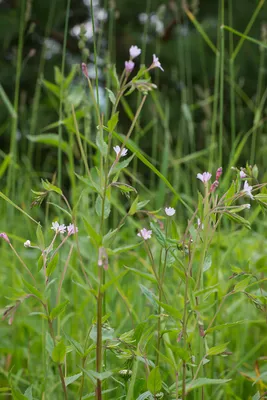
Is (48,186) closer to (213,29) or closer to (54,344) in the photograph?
(54,344)

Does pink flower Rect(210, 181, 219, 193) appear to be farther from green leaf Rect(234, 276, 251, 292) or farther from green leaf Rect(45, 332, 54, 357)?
green leaf Rect(45, 332, 54, 357)

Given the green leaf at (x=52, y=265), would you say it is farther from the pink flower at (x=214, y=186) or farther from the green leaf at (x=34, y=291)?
the pink flower at (x=214, y=186)

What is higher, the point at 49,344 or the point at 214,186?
the point at 214,186

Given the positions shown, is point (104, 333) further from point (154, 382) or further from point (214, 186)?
point (214, 186)

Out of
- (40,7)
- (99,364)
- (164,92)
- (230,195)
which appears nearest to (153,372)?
(99,364)

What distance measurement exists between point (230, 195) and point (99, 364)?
0.62 feet

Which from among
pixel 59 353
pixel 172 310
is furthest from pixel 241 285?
pixel 59 353

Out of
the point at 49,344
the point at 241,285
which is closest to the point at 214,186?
the point at 241,285

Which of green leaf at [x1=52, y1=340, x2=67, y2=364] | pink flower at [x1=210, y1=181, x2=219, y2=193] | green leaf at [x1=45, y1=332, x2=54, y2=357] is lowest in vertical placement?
green leaf at [x1=45, y1=332, x2=54, y2=357]

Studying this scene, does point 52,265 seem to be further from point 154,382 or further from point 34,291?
point 154,382

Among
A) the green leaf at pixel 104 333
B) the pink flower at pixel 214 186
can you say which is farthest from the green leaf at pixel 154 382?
the pink flower at pixel 214 186

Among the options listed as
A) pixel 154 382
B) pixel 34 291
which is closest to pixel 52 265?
pixel 34 291

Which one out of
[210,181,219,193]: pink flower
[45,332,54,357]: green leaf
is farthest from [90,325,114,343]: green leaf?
[210,181,219,193]: pink flower

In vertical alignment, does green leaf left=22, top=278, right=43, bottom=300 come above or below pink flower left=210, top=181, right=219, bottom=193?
below
